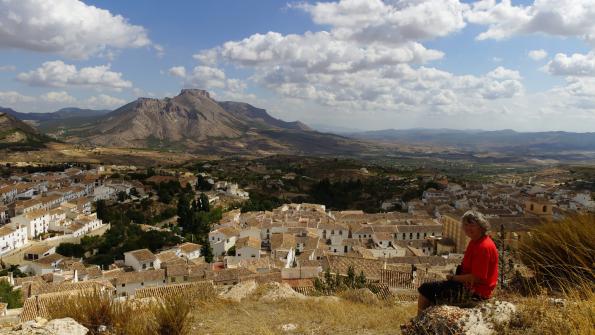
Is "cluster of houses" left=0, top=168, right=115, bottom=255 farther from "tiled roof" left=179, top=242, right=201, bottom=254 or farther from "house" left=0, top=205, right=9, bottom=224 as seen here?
"tiled roof" left=179, top=242, right=201, bottom=254

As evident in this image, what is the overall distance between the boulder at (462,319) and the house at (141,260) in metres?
32.2

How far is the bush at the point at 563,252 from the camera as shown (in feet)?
19.4

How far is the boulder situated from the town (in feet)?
33.7

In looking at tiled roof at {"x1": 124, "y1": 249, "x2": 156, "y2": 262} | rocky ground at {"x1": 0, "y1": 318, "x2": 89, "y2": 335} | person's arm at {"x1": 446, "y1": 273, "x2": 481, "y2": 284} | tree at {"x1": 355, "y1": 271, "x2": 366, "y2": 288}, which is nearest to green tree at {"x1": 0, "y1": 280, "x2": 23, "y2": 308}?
tiled roof at {"x1": 124, "y1": 249, "x2": 156, "y2": 262}

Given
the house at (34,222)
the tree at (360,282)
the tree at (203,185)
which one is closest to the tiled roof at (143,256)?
the house at (34,222)

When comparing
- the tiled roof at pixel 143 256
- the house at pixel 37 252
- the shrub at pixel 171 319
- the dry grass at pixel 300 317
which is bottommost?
the house at pixel 37 252

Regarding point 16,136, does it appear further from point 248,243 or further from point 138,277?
point 138,277

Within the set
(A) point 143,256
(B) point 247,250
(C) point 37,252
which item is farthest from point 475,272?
(C) point 37,252

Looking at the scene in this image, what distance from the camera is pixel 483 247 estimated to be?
16.6ft

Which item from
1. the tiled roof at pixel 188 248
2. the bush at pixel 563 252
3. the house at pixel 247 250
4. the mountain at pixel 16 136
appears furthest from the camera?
the mountain at pixel 16 136

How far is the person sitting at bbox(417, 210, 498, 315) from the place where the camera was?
504 centimetres

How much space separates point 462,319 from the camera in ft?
14.7

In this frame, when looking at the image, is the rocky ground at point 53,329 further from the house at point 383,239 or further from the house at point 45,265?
the house at point 45,265

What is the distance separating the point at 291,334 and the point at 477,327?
9.87 ft
